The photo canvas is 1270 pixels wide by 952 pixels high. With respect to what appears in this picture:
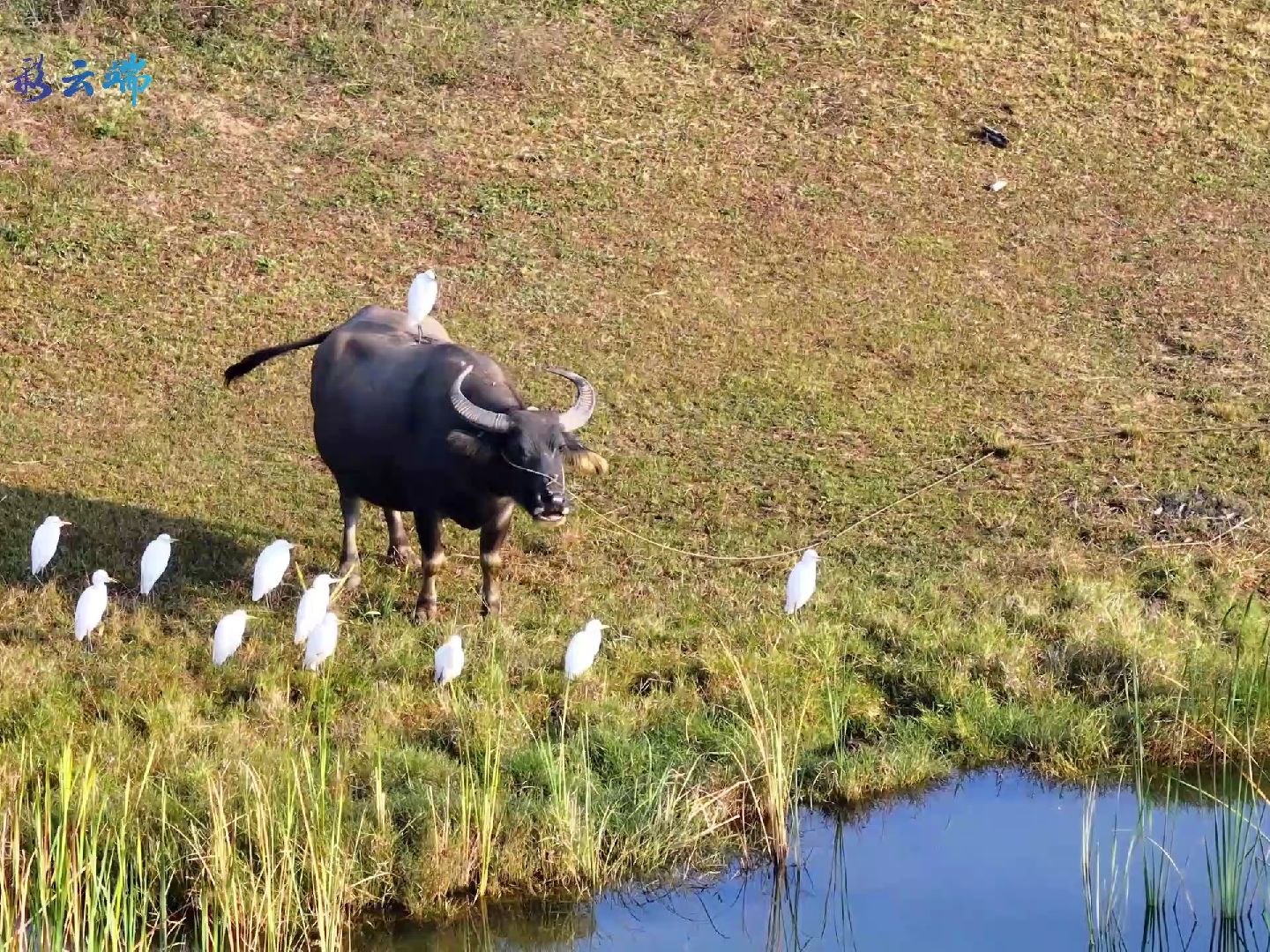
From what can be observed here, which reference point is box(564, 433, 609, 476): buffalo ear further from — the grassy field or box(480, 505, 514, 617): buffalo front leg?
the grassy field

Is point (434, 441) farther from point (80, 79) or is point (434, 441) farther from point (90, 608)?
point (80, 79)

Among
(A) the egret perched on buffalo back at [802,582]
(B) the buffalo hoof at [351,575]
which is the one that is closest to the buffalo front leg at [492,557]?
(B) the buffalo hoof at [351,575]

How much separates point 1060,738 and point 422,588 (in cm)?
320

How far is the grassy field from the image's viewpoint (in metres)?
6.39

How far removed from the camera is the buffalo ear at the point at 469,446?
787 centimetres

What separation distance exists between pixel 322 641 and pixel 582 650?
3.54 ft

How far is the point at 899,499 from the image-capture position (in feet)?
33.2

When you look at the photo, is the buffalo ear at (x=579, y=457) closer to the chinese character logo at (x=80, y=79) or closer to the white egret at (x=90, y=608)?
the white egret at (x=90, y=608)

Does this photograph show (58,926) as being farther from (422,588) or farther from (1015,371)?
(1015,371)

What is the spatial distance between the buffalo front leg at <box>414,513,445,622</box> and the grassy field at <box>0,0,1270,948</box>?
185 mm

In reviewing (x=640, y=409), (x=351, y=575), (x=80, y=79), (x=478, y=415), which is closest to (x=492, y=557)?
(x=478, y=415)

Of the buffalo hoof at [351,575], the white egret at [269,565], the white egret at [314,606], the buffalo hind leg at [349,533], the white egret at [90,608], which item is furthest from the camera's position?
the buffalo hind leg at [349,533]

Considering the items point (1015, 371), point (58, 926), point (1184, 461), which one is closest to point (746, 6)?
point (1015, 371)

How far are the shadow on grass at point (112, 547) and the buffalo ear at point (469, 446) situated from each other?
4.83ft
